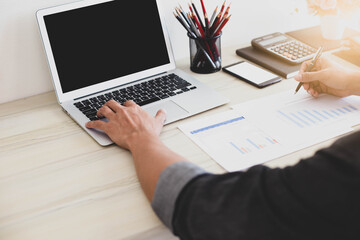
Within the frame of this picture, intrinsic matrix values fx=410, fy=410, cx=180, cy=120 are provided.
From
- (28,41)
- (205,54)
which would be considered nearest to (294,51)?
(205,54)

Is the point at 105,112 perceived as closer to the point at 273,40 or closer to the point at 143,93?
the point at 143,93

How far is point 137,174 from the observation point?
90 cm

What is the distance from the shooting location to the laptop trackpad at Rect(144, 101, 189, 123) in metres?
1.12

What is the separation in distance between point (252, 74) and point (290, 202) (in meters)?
0.77

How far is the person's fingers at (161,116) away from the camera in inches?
42.4

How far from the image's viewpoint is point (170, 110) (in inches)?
45.2

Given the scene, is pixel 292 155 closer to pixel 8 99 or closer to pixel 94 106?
pixel 94 106

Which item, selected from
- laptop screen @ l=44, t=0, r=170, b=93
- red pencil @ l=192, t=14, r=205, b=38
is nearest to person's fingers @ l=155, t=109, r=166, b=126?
laptop screen @ l=44, t=0, r=170, b=93

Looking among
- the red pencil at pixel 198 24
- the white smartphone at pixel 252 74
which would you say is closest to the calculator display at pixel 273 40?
the white smartphone at pixel 252 74

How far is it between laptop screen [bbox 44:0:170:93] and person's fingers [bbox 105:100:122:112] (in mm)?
145

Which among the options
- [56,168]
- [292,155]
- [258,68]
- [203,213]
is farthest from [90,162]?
[258,68]

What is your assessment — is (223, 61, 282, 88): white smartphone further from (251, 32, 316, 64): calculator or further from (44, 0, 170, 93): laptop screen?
(44, 0, 170, 93): laptop screen

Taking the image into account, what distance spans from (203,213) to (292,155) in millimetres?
352

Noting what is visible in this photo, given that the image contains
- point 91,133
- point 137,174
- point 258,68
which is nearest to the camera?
point 137,174
